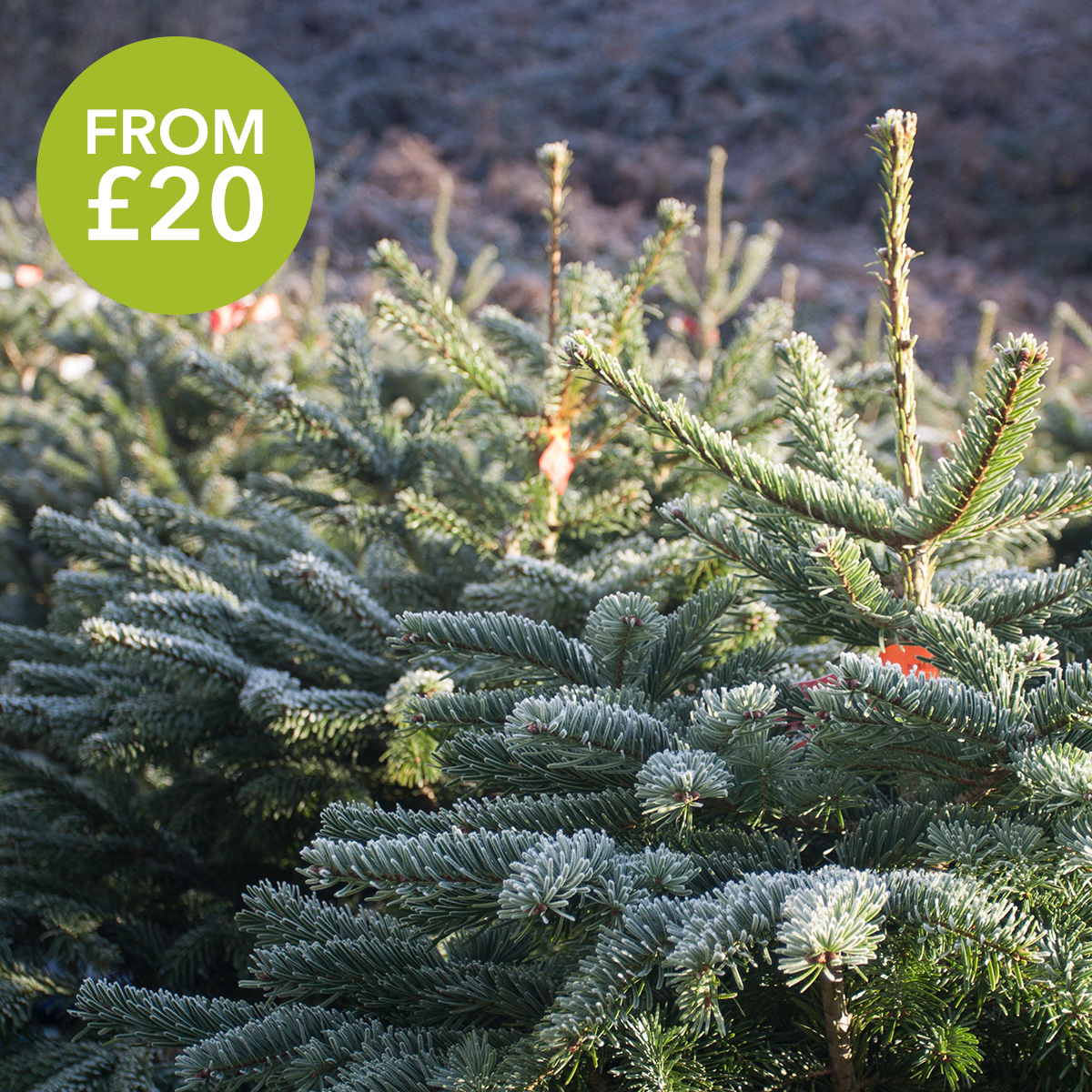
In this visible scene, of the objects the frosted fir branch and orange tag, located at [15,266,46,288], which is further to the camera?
orange tag, located at [15,266,46,288]

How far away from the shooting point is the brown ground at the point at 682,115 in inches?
576

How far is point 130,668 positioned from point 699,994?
920 millimetres

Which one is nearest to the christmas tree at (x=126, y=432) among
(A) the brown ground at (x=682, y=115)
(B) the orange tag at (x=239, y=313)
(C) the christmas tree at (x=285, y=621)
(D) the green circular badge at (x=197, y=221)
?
(B) the orange tag at (x=239, y=313)

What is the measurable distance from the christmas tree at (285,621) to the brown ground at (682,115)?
997 cm

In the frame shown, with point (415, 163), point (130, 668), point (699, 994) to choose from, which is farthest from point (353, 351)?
point (415, 163)

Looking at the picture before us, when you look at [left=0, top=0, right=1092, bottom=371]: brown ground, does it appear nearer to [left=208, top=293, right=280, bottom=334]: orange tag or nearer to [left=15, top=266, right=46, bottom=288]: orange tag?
[left=15, top=266, right=46, bottom=288]: orange tag

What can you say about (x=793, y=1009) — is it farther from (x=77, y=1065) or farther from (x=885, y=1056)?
(x=77, y=1065)

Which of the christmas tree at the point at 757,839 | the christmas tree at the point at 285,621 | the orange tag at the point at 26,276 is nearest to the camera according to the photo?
the christmas tree at the point at 757,839

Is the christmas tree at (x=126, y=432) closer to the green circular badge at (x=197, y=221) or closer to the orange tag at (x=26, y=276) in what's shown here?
the green circular badge at (x=197, y=221)

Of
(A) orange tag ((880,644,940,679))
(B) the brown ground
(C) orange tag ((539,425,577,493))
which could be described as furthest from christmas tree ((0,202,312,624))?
(B) the brown ground

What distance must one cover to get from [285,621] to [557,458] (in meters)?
0.41

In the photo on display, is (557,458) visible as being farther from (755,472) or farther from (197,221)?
(197,221)

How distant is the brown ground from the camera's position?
48.0 feet

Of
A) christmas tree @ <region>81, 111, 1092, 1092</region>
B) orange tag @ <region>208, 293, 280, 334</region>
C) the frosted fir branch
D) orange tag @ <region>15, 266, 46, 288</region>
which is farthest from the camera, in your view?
orange tag @ <region>15, 266, 46, 288</region>
